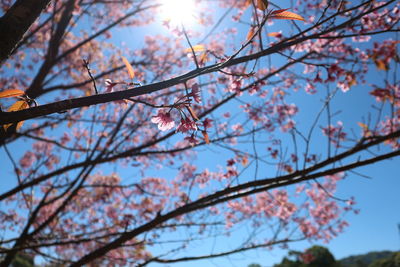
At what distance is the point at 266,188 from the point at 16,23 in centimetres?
196

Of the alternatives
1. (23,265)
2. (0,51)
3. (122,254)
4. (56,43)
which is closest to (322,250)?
(122,254)

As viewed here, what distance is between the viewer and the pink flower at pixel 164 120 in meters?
1.49

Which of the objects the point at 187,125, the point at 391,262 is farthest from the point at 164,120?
the point at 391,262

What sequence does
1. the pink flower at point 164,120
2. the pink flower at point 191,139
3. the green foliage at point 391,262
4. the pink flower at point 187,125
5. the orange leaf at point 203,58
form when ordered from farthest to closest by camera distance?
the green foliage at point 391,262 → the orange leaf at point 203,58 → the pink flower at point 191,139 → the pink flower at point 164,120 → the pink flower at point 187,125

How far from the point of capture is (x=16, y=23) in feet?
3.91

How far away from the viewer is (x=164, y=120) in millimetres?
1500

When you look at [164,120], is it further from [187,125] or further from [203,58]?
[203,58]

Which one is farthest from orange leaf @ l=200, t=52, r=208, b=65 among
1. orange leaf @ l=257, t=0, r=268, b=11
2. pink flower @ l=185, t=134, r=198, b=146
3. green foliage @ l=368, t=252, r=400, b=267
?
green foliage @ l=368, t=252, r=400, b=267

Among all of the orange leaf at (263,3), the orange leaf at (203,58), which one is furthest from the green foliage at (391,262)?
the orange leaf at (263,3)

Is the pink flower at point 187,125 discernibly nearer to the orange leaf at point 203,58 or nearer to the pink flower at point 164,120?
the pink flower at point 164,120

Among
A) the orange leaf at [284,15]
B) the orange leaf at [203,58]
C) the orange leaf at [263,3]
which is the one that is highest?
the orange leaf at [203,58]

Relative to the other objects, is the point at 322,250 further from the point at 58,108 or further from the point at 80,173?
the point at 58,108

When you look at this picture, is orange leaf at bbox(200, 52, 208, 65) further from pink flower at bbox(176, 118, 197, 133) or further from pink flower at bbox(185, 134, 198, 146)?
pink flower at bbox(176, 118, 197, 133)

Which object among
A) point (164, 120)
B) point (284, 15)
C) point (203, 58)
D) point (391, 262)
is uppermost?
point (203, 58)
